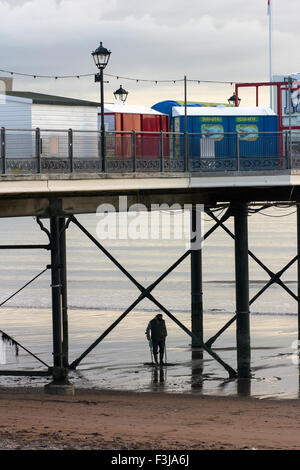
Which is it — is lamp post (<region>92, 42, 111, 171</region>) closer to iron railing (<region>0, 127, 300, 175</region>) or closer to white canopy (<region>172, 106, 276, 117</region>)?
iron railing (<region>0, 127, 300, 175</region>)

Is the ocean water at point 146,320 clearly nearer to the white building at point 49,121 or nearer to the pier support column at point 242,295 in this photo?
the pier support column at point 242,295

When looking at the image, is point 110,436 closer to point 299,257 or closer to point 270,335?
point 299,257

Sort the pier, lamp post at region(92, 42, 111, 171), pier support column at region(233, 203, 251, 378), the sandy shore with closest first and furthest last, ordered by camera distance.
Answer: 1. the sandy shore
2. the pier
3. lamp post at region(92, 42, 111, 171)
4. pier support column at region(233, 203, 251, 378)

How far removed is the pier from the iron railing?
0.07 feet

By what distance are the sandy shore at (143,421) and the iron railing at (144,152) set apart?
486cm

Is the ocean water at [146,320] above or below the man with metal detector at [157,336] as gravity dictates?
below

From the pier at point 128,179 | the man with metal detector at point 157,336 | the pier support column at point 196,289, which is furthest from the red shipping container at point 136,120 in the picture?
the man with metal detector at point 157,336

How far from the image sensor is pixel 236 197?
79.2 feet

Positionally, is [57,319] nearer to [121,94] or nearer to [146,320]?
[121,94]

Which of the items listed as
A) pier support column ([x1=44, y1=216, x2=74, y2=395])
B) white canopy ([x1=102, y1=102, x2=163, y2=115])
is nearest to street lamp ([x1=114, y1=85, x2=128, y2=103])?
white canopy ([x1=102, y1=102, x2=163, y2=115])

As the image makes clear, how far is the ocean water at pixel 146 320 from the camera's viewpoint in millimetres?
24297

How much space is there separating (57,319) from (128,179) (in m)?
3.41

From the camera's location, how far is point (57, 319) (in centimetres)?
2053

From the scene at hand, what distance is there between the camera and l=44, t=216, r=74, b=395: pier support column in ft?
67.1
